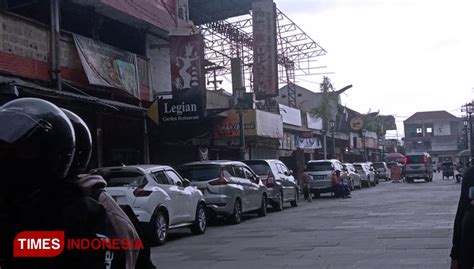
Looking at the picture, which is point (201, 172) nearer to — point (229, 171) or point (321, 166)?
point (229, 171)

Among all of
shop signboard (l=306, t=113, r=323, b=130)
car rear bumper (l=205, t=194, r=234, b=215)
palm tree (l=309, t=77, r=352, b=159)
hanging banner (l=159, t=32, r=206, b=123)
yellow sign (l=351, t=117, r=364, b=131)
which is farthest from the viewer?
yellow sign (l=351, t=117, r=364, b=131)

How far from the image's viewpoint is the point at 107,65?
1767 cm

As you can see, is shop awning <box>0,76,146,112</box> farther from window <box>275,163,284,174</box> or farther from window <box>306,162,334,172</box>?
window <box>306,162,334,172</box>

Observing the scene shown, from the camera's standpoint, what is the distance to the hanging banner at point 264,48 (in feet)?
93.1

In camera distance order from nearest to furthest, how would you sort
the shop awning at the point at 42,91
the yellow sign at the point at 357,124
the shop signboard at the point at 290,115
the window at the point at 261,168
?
the shop awning at the point at 42,91 → the window at the point at 261,168 → the shop signboard at the point at 290,115 → the yellow sign at the point at 357,124

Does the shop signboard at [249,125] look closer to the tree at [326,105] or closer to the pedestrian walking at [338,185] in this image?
the pedestrian walking at [338,185]

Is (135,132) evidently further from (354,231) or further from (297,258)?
(297,258)

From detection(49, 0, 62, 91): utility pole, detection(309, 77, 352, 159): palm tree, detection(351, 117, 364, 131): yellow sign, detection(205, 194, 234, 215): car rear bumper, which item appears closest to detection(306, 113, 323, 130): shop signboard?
detection(309, 77, 352, 159): palm tree

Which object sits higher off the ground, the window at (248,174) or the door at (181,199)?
the window at (248,174)

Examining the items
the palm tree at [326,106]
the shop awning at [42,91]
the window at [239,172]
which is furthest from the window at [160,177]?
the palm tree at [326,106]

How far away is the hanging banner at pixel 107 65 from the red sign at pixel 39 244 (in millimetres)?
14923

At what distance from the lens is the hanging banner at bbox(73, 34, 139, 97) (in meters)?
16.7

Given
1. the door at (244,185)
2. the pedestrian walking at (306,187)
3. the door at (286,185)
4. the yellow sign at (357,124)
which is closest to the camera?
the door at (244,185)

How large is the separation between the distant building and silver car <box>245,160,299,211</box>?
303ft
